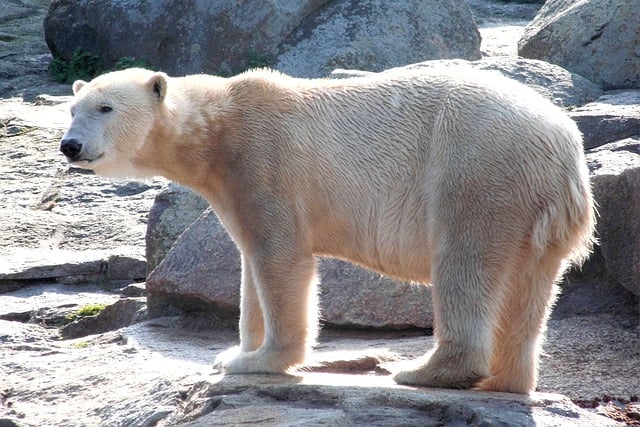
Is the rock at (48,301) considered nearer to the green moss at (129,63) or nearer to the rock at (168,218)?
the rock at (168,218)

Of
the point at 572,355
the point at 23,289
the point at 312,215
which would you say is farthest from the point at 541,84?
the point at 23,289

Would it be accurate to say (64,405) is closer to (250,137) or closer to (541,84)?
(250,137)

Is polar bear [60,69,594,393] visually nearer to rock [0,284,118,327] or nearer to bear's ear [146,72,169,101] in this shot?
bear's ear [146,72,169,101]

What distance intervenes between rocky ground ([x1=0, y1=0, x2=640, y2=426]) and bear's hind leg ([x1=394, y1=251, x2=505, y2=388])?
0.14m

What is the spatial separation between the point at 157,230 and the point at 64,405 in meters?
2.20

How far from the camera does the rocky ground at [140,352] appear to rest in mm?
4516

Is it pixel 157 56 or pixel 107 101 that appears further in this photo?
pixel 157 56

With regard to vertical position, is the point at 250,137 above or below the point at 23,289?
above

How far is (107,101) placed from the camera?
521 centimetres

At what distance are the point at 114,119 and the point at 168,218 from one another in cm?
237

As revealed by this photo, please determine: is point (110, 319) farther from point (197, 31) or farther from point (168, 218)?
point (197, 31)

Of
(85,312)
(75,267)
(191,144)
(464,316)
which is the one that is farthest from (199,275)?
(464,316)

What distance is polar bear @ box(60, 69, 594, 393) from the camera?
468 cm

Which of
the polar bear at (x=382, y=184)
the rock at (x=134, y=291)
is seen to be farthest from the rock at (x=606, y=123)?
the rock at (x=134, y=291)
